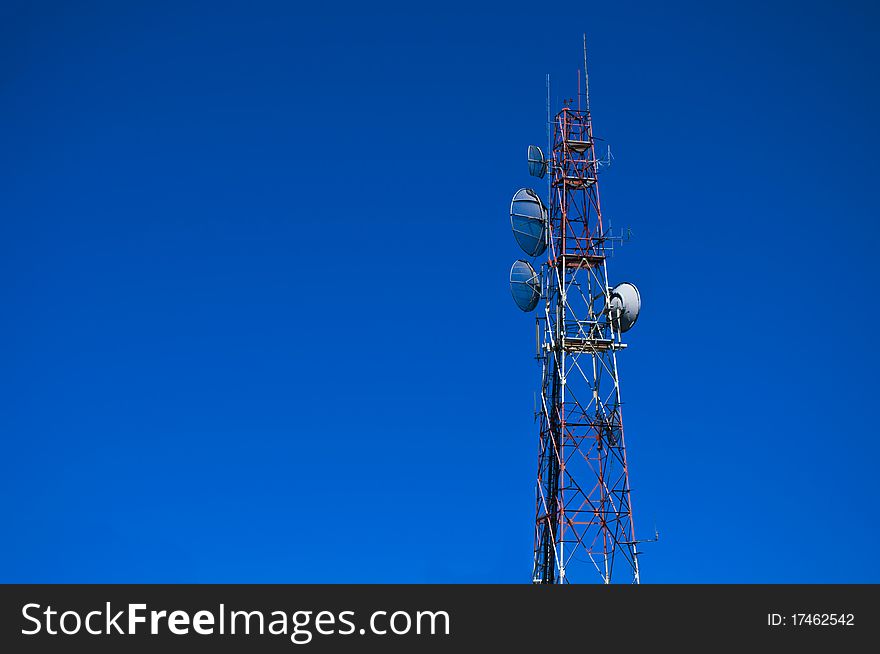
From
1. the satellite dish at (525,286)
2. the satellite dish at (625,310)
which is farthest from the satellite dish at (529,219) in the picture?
the satellite dish at (625,310)

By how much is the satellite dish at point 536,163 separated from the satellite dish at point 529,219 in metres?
1.61

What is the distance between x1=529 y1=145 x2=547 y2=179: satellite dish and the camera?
80.4m

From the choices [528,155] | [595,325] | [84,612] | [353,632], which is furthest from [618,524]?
[84,612]

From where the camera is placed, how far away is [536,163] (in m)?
80.4

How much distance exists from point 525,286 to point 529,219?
3.62 metres

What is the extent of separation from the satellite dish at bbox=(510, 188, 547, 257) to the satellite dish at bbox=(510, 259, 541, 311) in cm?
142

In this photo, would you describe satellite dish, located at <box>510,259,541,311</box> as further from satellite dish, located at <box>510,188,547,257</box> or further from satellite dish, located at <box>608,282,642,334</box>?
satellite dish, located at <box>608,282,642,334</box>

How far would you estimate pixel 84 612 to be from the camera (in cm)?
4953

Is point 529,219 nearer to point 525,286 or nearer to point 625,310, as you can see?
point 525,286

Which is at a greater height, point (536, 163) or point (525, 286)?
point (536, 163)

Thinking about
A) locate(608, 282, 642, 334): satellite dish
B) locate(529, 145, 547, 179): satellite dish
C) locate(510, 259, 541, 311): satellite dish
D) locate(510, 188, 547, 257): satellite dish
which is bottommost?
locate(608, 282, 642, 334): satellite dish

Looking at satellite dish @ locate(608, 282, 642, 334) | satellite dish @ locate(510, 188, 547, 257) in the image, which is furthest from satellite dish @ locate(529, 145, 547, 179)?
satellite dish @ locate(608, 282, 642, 334)

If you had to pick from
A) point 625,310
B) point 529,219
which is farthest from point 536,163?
point 625,310

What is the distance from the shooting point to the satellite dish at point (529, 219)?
259 feet
